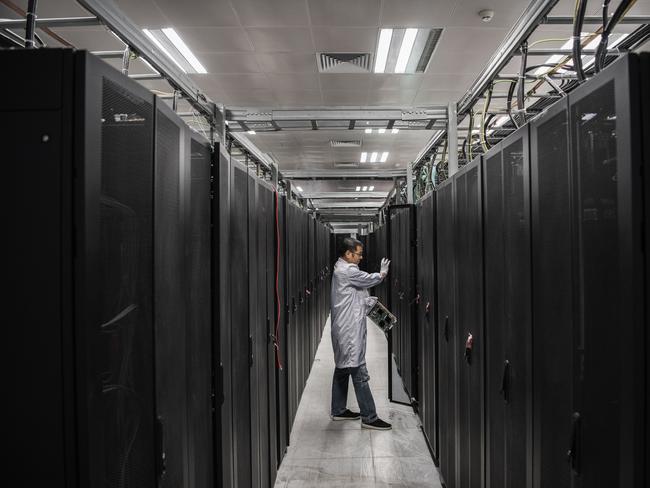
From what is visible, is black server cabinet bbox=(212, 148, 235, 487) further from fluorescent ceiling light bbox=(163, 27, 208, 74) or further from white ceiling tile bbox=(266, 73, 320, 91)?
white ceiling tile bbox=(266, 73, 320, 91)

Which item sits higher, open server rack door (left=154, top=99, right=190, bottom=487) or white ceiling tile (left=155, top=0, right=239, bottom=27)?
white ceiling tile (left=155, top=0, right=239, bottom=27)

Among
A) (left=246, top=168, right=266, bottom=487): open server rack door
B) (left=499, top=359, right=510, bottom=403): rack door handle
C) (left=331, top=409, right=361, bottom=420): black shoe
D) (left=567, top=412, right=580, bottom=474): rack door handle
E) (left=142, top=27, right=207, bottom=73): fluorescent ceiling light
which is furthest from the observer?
(left=142, top=27, right=207, bottom=73): fluorescent ceiling light

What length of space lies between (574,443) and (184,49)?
16.8ft

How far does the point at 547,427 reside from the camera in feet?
3.85

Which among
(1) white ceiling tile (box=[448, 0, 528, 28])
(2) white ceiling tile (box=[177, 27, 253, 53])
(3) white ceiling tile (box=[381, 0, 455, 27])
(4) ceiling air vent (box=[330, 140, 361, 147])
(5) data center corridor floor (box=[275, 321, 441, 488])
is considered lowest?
(5) data center corridor floor (box=[275, 321, 441, 488])

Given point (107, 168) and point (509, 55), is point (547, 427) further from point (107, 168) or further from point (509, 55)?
point (509, 55)

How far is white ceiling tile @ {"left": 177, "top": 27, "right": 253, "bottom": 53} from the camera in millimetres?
4340

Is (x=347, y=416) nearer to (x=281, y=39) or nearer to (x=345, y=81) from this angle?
(x=281, y=39)

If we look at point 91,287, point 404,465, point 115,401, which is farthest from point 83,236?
point 404,465

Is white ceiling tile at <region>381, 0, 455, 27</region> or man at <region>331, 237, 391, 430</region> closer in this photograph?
man at <region>331, 237, 391, 430</region>

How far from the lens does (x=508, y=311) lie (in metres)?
1.48

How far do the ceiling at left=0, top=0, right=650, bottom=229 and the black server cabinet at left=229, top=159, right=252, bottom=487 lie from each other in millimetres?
1070

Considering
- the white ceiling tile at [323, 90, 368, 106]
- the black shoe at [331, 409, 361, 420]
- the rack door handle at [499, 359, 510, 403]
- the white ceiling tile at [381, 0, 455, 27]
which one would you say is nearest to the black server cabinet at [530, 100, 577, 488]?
the rack door handle at [499, 359, 510, 403]

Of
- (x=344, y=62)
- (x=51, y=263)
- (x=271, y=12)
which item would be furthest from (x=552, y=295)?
(x=344, y=62)
